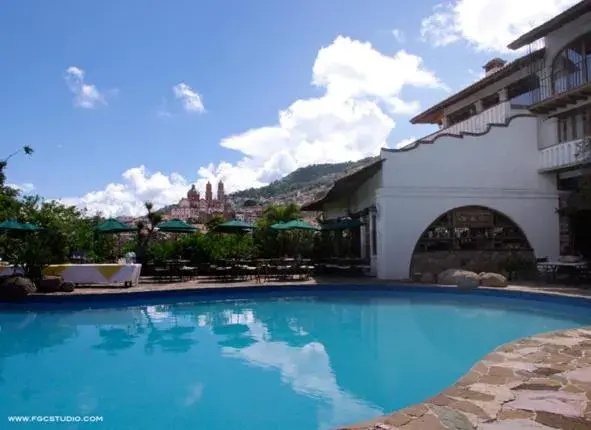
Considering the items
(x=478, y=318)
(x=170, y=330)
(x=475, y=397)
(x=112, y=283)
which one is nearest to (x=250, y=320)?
(x=170, y=330)

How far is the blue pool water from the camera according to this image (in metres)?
5.41

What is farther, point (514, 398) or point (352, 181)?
point (352, 181)

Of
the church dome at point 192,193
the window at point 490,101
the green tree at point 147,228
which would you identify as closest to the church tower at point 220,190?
the church dome at point 192,193

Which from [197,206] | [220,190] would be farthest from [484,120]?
[220,190]

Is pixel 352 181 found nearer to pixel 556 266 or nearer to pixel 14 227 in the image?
pixel 556 266

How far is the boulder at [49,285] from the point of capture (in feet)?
43.7

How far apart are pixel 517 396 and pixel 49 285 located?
41.4ft

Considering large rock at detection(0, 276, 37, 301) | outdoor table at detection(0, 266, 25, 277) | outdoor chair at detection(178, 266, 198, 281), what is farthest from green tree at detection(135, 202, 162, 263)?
large rock at detection(0, 276, 37, 301)

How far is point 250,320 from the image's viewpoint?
11.0 metres

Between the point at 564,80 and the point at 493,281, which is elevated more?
the point at 564,80

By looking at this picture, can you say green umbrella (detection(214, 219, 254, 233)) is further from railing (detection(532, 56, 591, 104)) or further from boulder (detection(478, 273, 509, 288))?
railing (detection(532, 56, 591, 104))

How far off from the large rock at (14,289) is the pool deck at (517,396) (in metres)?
11.7

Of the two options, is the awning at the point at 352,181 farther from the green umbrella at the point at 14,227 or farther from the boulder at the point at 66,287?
the green umbrella at the point at 14,227

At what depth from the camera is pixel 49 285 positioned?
1332 cm
